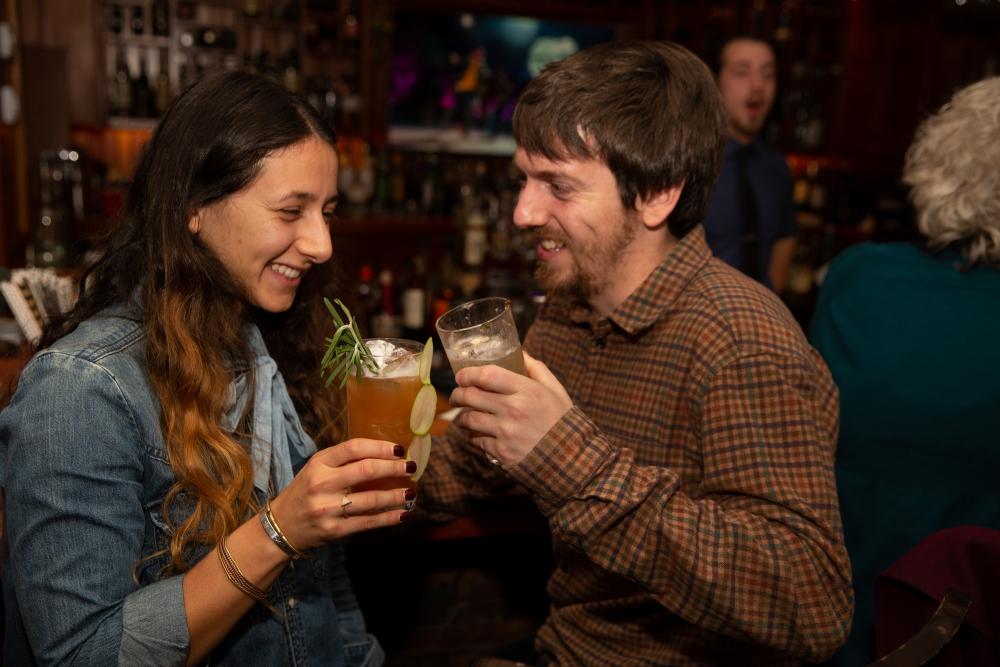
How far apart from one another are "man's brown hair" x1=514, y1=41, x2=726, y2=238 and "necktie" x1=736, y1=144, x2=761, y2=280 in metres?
2.44

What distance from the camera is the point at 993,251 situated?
181cm

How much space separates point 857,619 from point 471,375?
3.99ft

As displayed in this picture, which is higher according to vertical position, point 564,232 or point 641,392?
point 564,232

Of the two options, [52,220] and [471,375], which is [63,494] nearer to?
[471,375]

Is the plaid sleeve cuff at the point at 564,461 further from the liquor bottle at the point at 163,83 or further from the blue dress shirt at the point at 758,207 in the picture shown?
the liquor bottle at the point at 163,83

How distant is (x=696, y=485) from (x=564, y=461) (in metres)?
0.39

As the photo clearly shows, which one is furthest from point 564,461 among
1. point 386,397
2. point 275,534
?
point 275,534

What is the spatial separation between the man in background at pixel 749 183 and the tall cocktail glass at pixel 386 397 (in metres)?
2.81

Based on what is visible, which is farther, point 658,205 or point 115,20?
point 115,20

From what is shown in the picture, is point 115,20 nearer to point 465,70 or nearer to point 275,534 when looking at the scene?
point 465,70

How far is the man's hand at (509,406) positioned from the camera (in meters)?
1.22

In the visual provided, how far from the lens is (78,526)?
1.19 m

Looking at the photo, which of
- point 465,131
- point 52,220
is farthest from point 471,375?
point 465,131

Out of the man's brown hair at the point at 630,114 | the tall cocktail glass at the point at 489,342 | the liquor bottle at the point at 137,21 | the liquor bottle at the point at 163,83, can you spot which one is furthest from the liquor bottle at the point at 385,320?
the liquor bottle at the point at 137,21
